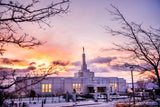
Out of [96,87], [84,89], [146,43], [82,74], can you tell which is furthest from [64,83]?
[146,43]

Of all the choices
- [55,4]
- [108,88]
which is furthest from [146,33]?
[108,88]

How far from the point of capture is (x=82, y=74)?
70188 millimetres

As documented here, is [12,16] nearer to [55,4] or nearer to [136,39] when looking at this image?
[55,4]

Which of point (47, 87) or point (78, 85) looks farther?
point (78, 85)

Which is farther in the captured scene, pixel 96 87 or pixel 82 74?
pixel 82 74

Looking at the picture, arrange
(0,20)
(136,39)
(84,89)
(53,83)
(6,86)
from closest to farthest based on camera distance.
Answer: (0,20) → (6,86) → (136,39) → (53,83) → (84,89)

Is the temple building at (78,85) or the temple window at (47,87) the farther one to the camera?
the temple building at (78,85)

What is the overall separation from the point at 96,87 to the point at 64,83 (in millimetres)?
13515

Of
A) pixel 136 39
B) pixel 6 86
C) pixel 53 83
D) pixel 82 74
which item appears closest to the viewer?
pixel 6 86

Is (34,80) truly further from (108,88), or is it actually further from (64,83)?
(108,88)

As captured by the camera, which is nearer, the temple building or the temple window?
the temple window

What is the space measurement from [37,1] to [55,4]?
47cm

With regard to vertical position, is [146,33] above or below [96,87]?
above

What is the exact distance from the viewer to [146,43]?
22.3 feet
